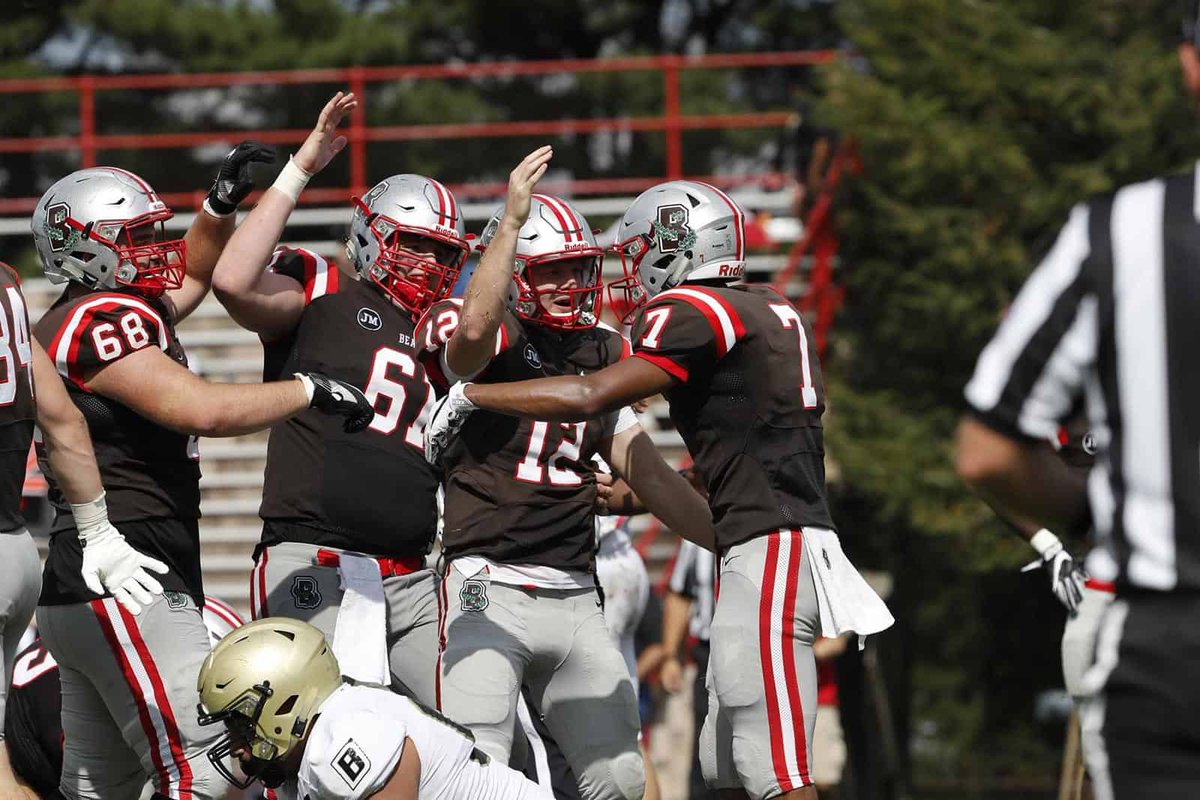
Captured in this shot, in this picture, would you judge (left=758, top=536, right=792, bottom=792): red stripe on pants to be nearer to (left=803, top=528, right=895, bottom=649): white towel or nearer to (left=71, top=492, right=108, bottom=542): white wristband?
(left=803, top=528, right=895, bottom=649): white towel

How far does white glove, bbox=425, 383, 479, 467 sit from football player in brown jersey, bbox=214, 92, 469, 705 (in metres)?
0.40

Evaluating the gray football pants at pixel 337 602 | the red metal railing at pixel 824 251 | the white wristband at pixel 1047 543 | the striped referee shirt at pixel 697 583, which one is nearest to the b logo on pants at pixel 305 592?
the gray football pants at pixel 337 602

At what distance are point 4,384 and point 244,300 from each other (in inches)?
30.6

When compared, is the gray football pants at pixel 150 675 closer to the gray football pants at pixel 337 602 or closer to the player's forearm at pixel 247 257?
the gray football pants at pixel 337 602

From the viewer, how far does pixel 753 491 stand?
183 inches

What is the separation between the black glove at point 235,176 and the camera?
5.30 meters

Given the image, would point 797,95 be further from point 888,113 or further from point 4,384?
point 4,384

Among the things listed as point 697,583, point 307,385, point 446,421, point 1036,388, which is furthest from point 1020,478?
point 697,583

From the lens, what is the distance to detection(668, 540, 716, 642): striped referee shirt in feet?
26.9

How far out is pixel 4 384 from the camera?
14.9ft

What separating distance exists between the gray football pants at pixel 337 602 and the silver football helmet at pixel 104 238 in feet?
3.03

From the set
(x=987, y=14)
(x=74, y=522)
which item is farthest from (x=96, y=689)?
(x=987, y=14)

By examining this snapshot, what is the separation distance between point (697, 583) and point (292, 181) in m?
3.74

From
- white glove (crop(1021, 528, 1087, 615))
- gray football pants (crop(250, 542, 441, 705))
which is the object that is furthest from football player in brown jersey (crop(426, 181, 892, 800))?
white glove (crop(1021, 528, 1087, 615))
